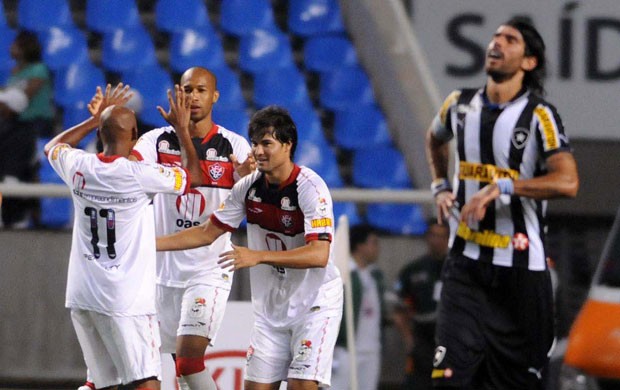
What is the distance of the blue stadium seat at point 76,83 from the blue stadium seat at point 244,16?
147 centimetres

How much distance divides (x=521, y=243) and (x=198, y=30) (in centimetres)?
A: 763

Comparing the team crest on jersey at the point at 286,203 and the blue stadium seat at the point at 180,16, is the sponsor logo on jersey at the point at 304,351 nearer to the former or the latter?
the team crest on jersey at the point at 286,203

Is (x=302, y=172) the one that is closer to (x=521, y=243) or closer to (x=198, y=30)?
(x=521, y=243)

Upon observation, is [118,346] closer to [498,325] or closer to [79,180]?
[79,180]

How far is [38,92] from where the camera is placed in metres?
11.8

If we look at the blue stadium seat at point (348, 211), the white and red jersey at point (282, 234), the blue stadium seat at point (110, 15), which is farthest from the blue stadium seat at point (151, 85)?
the white and red jersey at point (282, 234)

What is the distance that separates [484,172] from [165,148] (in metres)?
2.35

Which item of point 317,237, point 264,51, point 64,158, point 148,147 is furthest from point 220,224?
point 264,51

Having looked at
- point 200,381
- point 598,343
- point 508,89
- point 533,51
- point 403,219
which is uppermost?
point 533,51

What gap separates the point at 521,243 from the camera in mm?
6297

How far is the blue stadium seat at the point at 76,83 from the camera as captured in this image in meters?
12.7

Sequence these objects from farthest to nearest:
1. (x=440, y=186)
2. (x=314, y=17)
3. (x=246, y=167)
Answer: (x=314, y=17)
(x=246, y=167)
(x=440, y=186)

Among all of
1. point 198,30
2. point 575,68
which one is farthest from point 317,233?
point 575,68

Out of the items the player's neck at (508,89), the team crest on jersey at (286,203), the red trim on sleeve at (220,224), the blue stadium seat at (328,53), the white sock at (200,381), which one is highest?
the blue stadium seat at (328,53)
